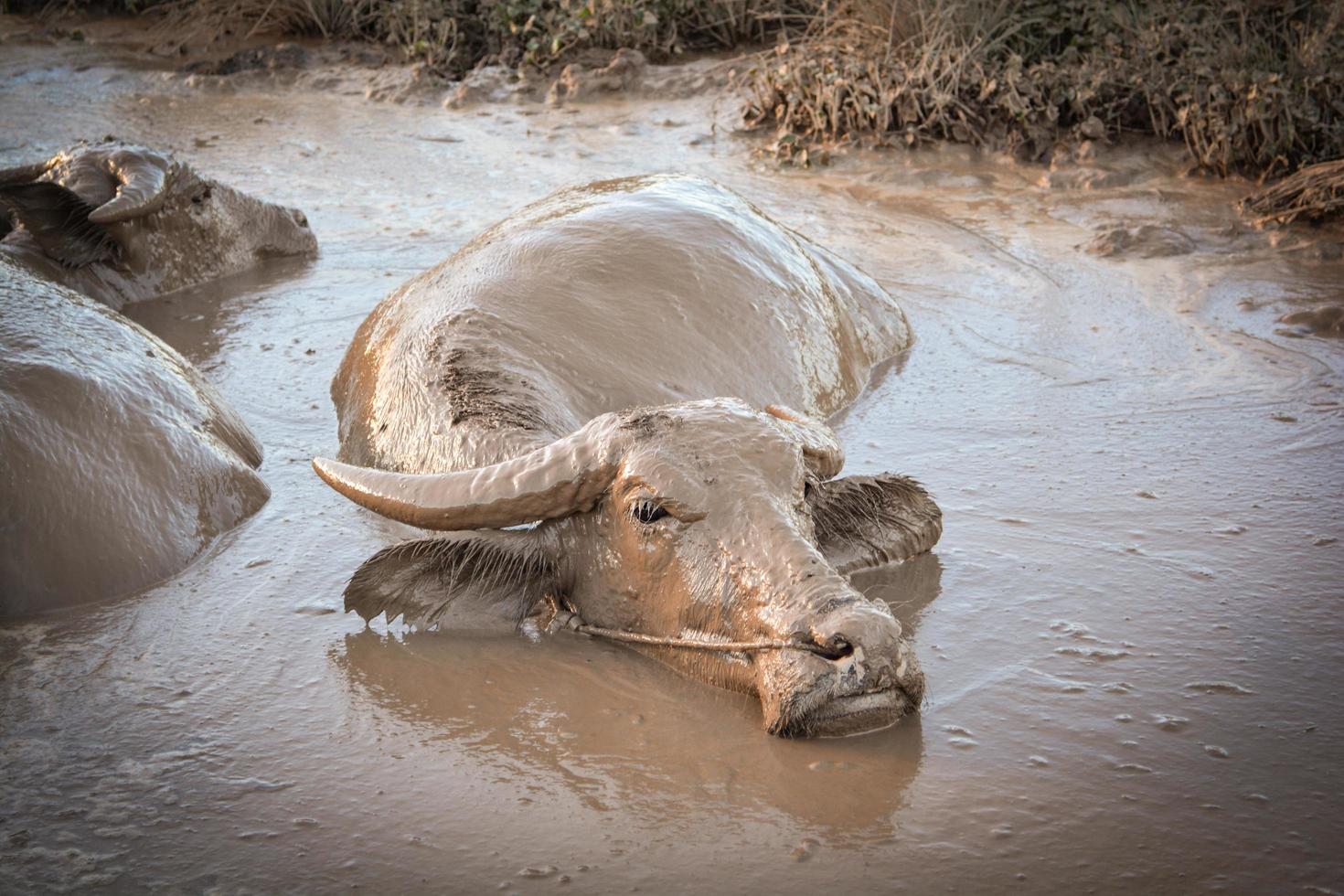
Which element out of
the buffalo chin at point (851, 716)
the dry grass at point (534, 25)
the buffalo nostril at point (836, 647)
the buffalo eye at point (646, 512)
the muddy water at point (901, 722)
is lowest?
the muddy water at point (901, 722)

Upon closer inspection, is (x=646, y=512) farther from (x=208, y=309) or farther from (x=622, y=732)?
(x=208, y=309)

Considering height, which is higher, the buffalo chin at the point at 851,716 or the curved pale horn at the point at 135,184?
the curved pale horn at the point at 135,184

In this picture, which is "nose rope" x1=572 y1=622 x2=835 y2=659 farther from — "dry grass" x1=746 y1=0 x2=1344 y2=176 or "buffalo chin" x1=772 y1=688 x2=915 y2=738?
"dry grass" x1=746 y1=0 x2=1344 y2=176

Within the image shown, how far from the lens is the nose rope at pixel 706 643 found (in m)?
3.25

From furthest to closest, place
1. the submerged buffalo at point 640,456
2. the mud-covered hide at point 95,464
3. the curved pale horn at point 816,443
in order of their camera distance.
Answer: the mud-covered hide at point 95,464
the curved pale horn at point 816,443
the submerged buffalo at point 640,456

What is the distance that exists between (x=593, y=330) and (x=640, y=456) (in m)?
1.44

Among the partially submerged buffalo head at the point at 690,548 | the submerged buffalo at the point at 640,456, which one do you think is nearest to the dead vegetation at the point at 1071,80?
the submerged buffalo at the point at 640,456

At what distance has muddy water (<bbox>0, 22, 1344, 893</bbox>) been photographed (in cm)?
303

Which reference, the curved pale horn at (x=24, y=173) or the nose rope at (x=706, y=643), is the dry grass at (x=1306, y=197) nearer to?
the nose rope at (x=706, y=643)

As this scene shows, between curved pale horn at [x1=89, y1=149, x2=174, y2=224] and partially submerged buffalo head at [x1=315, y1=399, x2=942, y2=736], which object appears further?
curved pale horn at [x1=89, y1=149, x2=174, y2=224]

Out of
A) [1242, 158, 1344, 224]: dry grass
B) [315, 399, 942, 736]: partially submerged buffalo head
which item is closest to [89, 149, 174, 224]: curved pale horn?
[315, 399, 942, 736]: partially submerged buffalo head

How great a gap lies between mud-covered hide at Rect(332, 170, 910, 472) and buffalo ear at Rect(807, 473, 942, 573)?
889mm

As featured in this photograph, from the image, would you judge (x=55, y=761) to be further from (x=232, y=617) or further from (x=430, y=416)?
(x=430, y=416)

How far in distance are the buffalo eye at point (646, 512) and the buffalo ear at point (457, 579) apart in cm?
37
